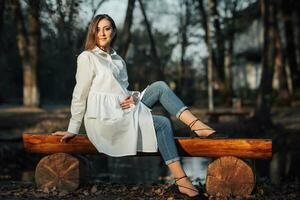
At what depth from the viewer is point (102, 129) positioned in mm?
6145

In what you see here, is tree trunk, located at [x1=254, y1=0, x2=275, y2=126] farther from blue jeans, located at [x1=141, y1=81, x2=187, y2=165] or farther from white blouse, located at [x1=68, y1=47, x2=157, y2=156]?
white blouse, located at [x1=68, y1=47, x2=157, y2=156]

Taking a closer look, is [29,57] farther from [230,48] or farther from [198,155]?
[198,155]

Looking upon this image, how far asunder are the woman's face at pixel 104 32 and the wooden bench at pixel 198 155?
112 cm

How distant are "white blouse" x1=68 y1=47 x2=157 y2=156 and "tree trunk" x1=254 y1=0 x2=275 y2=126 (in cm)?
1432

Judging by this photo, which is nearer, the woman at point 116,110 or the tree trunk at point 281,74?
the woman at point 116,110

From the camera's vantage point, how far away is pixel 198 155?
6.28 metres

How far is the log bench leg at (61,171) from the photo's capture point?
6.62 metres

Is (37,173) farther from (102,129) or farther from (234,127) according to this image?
(234,127)

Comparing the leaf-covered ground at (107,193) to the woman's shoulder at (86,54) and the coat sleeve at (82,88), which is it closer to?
the coat sleeve at (82,88)

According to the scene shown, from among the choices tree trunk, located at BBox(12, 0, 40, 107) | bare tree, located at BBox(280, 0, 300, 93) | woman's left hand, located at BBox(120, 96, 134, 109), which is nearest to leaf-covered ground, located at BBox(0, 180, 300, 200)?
woman's left hand, located at BBox(120, 96, 134, 109)

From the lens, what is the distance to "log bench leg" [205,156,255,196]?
6215 millimetres

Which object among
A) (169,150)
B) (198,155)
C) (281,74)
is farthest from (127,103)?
(281,74)

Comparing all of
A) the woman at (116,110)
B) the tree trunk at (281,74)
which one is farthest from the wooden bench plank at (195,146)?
the tree trunk at (281,74)

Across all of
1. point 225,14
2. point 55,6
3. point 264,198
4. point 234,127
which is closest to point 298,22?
point 225,14
